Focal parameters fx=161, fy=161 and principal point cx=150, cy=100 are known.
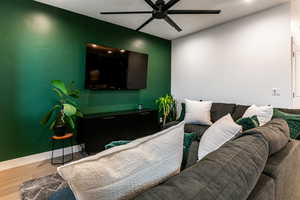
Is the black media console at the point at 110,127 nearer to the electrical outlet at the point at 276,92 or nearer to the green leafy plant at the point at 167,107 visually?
the green leafy plant at the point at 167,107

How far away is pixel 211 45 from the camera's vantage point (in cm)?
377

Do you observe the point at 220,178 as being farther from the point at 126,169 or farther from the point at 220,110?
the point at 220,110

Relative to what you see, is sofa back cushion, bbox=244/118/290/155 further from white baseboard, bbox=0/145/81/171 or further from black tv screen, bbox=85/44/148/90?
white baseboard, bbox=0/145/81/171

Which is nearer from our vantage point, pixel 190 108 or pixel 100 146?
pixel 100 146

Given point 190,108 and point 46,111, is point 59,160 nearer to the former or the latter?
point 46,111

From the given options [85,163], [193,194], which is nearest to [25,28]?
[85,163]

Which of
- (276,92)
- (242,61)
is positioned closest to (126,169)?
(276,92)

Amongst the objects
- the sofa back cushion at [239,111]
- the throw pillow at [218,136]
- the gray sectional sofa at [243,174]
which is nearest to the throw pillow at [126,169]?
the gray sectional sofa at [243,174]

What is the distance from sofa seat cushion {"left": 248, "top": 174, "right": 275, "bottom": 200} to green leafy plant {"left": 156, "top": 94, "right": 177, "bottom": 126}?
3315mm

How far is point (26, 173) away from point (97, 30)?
2839 millimetres

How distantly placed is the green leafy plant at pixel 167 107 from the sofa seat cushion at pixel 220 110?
1201mm

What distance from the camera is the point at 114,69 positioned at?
3529 millimetres

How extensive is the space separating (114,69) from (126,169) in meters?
3.15

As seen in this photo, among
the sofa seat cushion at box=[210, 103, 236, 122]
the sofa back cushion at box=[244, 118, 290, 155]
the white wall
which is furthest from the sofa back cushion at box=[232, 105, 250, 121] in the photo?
the sofa back cushion at box=[244, 118, 290, 155]
